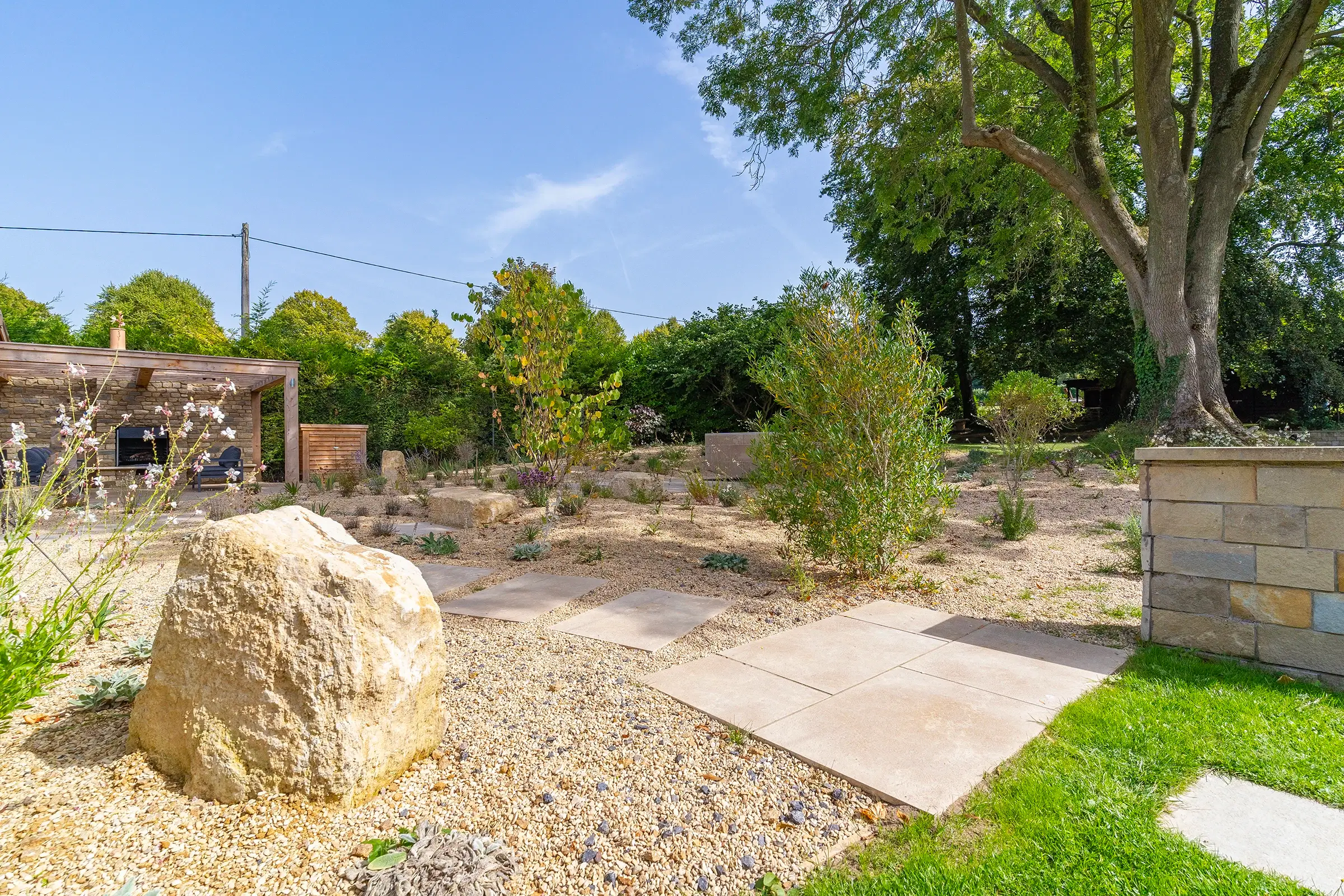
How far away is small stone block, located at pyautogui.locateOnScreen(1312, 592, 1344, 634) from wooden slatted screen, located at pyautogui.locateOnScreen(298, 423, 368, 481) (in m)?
12.0

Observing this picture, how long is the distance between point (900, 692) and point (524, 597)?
226 cm

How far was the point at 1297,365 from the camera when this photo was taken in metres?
15.0

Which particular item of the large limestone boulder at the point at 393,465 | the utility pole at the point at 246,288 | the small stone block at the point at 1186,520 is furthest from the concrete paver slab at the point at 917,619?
the utility pole at the point at 246,288

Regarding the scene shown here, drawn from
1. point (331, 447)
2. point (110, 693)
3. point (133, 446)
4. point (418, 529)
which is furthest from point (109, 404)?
point (110, 693)

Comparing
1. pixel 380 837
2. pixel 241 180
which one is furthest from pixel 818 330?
pixel 241 180

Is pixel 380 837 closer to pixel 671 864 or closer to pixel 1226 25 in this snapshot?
pixel 671 864

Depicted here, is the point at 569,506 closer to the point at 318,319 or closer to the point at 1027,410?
the point at 1027,410

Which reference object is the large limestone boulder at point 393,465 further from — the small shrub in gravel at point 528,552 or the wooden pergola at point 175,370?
the small shrub in gravel at point 528,552

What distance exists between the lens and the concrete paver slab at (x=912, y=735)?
174 cm

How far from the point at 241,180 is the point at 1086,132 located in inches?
726

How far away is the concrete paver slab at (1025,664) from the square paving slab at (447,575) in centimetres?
280

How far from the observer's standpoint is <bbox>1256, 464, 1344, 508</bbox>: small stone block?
7.83ft

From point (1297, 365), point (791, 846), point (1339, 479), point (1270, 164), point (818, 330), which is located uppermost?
point (1270, 164)

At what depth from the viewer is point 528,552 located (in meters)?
4.70
